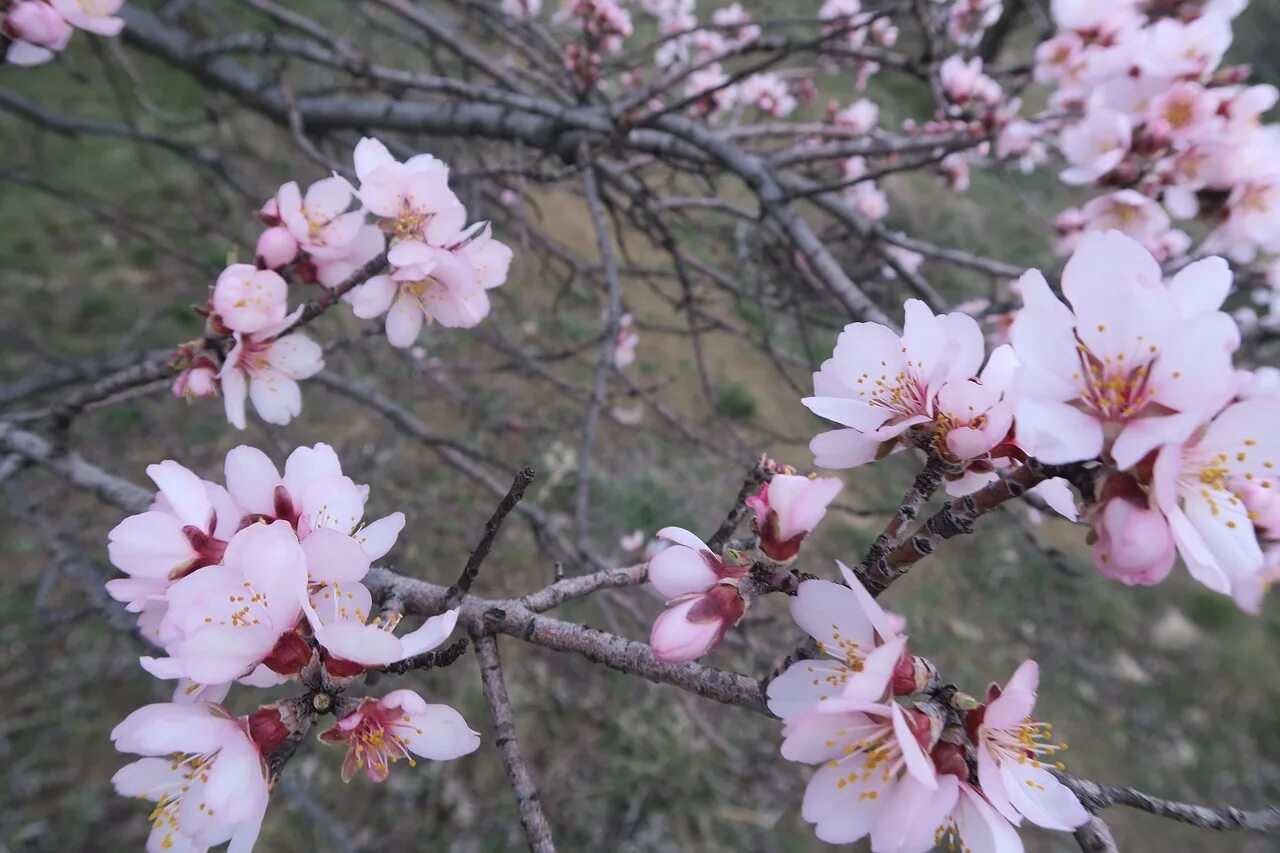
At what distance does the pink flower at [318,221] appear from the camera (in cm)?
95

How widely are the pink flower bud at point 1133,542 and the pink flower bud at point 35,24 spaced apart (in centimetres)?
134

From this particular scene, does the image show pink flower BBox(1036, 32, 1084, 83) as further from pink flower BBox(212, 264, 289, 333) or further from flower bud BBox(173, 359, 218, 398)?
flower bud BBox(173, 359, 218, 398)

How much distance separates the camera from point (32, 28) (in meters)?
0.96

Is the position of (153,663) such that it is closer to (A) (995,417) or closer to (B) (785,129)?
(A) (995,417)

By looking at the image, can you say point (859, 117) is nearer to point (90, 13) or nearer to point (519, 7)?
point (519, 7)

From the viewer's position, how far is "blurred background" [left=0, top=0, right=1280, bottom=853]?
2.14 meters

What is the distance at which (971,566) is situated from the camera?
4.06 m

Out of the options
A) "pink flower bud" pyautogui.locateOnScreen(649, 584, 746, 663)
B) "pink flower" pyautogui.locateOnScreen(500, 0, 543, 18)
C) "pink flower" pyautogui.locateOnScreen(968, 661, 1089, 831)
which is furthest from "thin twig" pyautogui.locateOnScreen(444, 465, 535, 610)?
"pink flower" pyautogui.locateOnScreen(500, 0, 543, 18)

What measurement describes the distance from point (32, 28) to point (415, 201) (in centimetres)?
58

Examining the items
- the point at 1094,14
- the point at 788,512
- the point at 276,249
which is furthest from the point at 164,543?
the point at 1094,14

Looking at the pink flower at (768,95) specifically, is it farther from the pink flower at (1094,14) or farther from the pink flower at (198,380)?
the pink flower at (198,380)

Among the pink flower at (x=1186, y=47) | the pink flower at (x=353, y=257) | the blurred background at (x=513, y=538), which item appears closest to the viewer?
the pink flower at (x=353, y=257)

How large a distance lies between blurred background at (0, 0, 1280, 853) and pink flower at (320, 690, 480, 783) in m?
0.67

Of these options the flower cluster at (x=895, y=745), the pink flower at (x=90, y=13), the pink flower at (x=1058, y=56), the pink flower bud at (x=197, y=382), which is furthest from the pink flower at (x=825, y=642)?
the pink flower at (x=1058, y=56)
